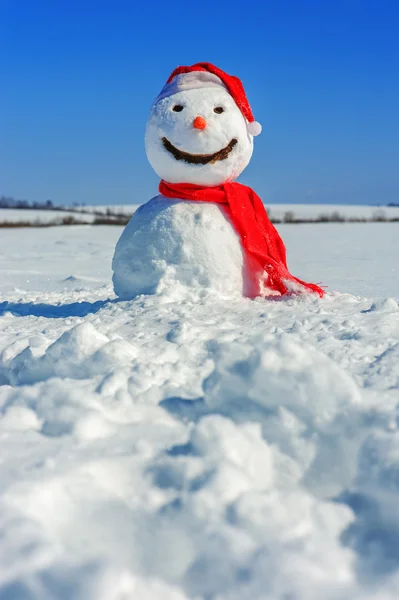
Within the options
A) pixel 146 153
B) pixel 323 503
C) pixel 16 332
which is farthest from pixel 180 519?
pixel 146 153

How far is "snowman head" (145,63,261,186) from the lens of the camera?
294cm

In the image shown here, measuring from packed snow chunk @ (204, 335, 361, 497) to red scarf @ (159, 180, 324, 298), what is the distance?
4.63 feet

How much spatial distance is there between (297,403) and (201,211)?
1.65 m

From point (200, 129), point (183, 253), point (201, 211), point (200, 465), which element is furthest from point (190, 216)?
point (200, 465)

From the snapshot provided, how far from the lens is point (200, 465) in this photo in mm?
1358

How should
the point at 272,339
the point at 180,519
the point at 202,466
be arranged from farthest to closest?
the point at 272,339
the point at 202,466
the point at 180,519

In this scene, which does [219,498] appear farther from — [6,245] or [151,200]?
[6,245]

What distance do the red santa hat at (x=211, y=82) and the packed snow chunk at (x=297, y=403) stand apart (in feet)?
6.01

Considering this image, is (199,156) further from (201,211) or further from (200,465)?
(200,465)

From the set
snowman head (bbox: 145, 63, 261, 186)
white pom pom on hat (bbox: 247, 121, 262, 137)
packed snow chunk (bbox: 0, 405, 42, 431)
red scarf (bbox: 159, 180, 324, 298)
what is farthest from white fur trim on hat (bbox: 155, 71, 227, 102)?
packed snow chunk (bbox: 0, 405, 42, 431)

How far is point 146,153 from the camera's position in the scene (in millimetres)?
3176

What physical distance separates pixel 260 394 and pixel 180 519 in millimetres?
423

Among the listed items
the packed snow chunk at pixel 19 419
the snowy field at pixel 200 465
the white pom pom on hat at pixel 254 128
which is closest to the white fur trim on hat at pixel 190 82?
the white pom pom on hat at pixel 254 128

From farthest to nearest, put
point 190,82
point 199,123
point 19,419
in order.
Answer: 1. point 190,82
2. point 199,123
3. point 19,419
